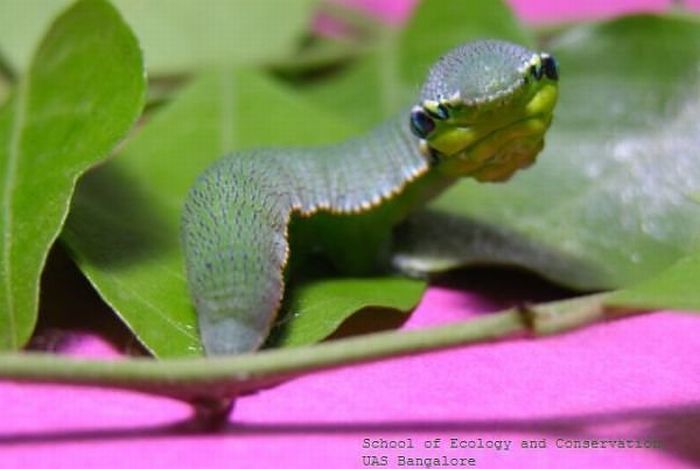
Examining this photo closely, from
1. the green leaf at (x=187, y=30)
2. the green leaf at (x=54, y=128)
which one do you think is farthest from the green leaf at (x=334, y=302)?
the green leaf at (x=187, y=30)

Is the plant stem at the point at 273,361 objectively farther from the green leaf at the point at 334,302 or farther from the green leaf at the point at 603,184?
the green leaf at the point at 603,184

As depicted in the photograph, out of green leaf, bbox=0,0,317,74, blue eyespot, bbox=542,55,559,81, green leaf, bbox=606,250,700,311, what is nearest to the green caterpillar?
blue eyespot, bbox=542,55,559,81

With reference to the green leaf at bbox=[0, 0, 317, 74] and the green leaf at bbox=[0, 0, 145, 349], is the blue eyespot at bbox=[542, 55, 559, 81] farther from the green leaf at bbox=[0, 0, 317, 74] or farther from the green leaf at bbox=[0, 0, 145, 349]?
the green leaf at bbox=[0, 0, 317, 74]

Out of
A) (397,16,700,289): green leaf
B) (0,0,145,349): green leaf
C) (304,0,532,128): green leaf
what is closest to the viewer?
(0,0,145,349): green leaf

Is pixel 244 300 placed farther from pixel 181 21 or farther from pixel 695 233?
pixel 181 21

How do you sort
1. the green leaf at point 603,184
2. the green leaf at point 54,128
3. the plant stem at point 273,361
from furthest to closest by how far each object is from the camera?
the green leaf at point 603,184 < the green leaf at point 54,128 < the plant stem at point 273,361

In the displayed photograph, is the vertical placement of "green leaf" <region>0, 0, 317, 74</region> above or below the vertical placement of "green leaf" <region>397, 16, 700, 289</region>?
above
